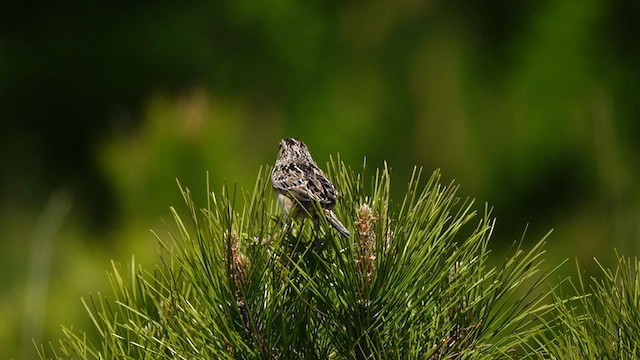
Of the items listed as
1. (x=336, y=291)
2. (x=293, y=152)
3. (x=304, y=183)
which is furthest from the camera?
(x=293, y=152)

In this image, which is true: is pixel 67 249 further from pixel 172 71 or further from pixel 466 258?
pixel 466 258

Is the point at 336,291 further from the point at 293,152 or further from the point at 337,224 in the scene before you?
the point at 293,152

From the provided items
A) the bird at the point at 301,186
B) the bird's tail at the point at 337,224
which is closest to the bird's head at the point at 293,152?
the bird at the point at 301,186

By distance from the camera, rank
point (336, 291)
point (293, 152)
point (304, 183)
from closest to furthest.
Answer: point (336, 291), point (304, 183), point (293, 152)

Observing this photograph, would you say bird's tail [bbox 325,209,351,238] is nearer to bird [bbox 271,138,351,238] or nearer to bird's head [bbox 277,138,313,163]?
bird [bbox 271,138,351,238]

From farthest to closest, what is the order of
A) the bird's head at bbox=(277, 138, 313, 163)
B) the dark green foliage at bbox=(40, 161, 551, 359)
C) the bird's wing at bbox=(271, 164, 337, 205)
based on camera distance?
the bird's head at bbox=(277, 138, 313, 163)
the bird's wing at bbox=(271, 164, 337, 205)
the dark green foliage at bbox=(40, 161, 551, 359)

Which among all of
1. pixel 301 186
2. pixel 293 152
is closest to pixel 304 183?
pixel 301 186

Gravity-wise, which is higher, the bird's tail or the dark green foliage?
the bird's tail

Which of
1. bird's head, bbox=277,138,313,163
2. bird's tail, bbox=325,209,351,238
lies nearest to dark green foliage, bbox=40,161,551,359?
bird's tail, bbox=325,209,351,238
